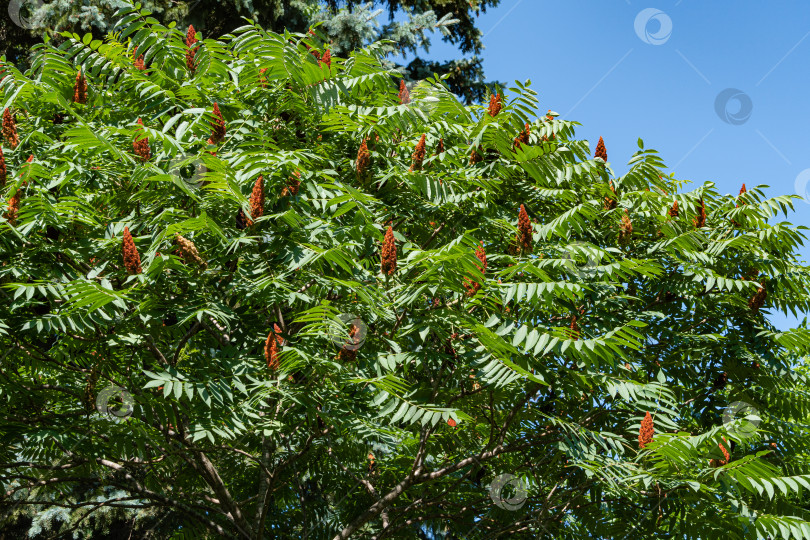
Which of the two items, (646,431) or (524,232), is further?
(524,232)

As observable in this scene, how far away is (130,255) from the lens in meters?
4.57

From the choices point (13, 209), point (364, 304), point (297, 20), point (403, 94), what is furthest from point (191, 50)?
point (297, 20)

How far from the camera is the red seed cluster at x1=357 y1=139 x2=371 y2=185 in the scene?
576 centimetres

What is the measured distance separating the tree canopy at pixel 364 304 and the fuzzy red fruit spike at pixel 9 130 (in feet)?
0.06

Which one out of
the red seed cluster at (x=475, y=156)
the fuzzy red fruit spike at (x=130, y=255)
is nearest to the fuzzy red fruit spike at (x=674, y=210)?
the red seed cluster at (x=475, y=156)

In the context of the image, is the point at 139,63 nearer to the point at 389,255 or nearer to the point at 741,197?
the point at 389,255

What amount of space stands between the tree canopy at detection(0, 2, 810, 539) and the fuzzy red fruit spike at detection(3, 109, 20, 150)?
A: 18 millimetres

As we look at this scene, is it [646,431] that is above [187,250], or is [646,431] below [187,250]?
above

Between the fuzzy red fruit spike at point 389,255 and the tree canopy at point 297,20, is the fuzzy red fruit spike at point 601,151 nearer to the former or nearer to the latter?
the fuzzy red fruit spike at point 389,255

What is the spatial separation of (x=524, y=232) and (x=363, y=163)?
4.81ft

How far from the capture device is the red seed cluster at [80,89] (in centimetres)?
631

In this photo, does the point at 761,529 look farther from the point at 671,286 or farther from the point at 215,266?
the point at 215,266

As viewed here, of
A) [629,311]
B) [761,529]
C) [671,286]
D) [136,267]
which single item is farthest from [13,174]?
[761,529]

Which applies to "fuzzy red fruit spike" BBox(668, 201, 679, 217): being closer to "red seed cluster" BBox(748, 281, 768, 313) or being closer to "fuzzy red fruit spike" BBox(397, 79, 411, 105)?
"red seed cluster" BBox(748, 281, 768, 313)
